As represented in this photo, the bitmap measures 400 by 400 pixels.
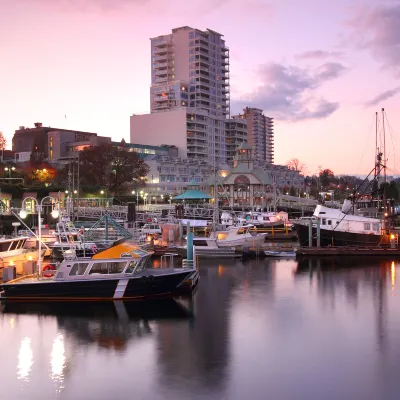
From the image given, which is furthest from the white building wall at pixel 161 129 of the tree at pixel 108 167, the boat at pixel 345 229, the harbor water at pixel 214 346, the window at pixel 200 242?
the harbor water at pixel 214 346

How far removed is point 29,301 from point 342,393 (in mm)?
18205

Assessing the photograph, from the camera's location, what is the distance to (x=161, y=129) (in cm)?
14162

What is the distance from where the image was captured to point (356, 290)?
3456 centimetres

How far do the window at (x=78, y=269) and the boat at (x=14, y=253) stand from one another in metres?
7.74

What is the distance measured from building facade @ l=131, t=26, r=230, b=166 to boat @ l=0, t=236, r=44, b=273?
10456 centimetres

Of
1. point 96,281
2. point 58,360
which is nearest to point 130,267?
point 96,281

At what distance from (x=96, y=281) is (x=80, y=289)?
3.18 feet

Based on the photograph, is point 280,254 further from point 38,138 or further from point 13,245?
point 38,138

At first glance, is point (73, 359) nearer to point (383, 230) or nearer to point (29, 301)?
point (29, 301)

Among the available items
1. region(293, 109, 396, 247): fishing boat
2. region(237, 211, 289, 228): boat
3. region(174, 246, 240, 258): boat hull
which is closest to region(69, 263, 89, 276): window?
region(174, 246, 240, 258): boat hull

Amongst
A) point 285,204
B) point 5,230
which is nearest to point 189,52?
point 285,204

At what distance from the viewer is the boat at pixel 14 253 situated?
1335 inches

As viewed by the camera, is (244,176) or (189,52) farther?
(189,52)

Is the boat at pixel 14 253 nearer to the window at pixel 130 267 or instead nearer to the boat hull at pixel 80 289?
the boat hull at pixel 80 289
